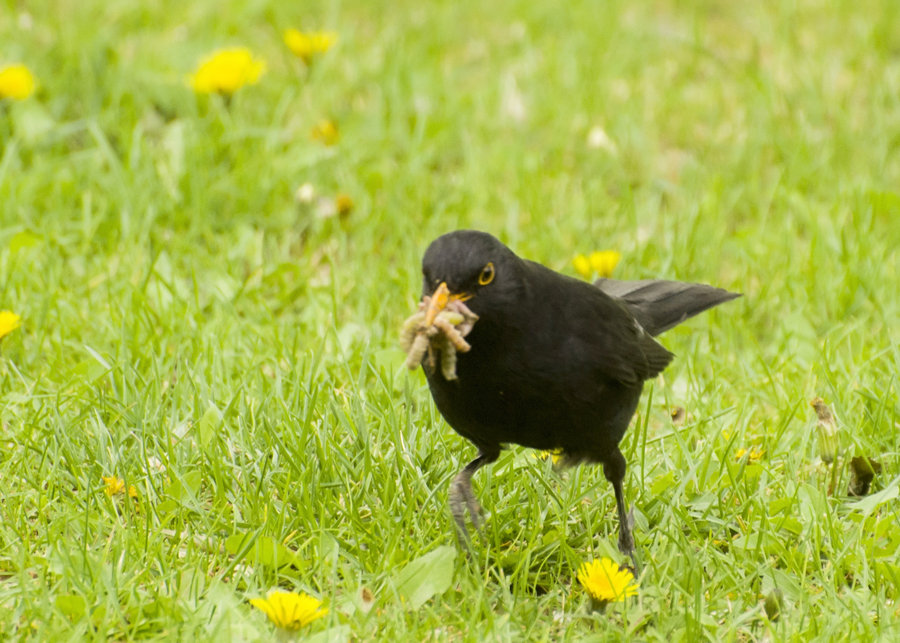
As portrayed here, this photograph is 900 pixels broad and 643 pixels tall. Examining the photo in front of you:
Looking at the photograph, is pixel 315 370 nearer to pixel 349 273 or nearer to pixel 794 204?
pixel 349 273

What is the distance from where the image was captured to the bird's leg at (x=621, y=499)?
349cm

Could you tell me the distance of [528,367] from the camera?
128 inches

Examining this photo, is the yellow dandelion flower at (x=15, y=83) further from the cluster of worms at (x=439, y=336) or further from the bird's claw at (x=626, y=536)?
the bird's claw at (x=626, y=536)

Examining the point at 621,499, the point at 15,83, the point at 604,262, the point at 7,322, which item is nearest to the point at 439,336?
the point at 621,499

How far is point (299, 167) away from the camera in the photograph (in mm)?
5766

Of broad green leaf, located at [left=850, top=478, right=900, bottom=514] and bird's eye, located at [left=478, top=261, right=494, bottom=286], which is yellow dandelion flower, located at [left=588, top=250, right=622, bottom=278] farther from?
bird's eye, located at [left=478, top=261, right=494, bottom=286]

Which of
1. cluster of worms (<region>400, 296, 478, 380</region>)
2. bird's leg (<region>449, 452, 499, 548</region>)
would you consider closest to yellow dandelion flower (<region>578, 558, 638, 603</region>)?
bird's leg (<region>449, 452, 499, 548</region>)

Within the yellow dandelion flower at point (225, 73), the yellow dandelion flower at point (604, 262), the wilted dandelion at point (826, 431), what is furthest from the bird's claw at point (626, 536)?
the yellow dandelion flower at point (225, 73)

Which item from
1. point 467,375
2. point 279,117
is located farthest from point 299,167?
point 467,375

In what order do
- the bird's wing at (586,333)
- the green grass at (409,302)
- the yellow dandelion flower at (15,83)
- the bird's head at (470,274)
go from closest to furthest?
the bird's head at (470,274)
the green grass at (409,302)
the bird's wing at (586,333)
the yellow dandelion flower at (15,83)

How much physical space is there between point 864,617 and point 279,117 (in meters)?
4.03

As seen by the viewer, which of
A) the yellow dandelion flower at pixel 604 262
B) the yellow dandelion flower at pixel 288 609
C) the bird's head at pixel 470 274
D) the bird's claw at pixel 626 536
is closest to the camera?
the yellow dandelion flower at pixel 288 609

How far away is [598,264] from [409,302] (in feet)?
2.58

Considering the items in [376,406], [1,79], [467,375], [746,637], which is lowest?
[746,637]
